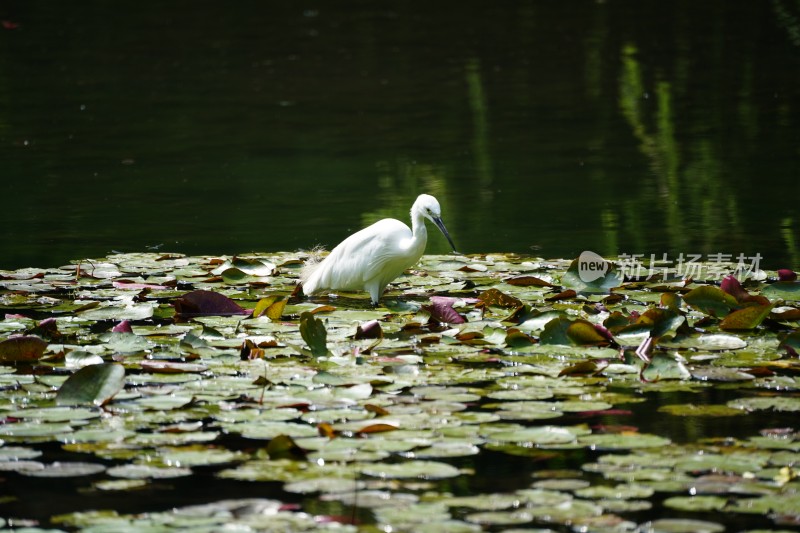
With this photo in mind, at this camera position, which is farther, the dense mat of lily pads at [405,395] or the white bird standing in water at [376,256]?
the white bird standing in water at [376,256]

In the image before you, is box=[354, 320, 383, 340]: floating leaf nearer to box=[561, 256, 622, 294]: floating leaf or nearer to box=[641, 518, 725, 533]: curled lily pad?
box=[561, 256, 622, 294]: floating leaf

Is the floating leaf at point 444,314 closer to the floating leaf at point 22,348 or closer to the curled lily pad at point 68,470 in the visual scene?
the floating leaf at point 22,348

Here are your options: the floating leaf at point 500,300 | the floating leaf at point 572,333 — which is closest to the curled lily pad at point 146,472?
the floating leaf at point 572,333

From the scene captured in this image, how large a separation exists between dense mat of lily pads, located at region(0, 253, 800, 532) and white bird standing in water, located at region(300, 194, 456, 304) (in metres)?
0.10

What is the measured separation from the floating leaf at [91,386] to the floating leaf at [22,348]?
0.49 m

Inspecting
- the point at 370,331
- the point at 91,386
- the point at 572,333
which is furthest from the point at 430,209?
the point at 91,386

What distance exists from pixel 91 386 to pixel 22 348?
57 centimetres

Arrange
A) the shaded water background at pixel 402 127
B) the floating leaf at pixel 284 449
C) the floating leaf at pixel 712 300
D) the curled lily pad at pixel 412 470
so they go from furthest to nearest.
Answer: the shaded water background at pixel 402 127 → the floating leaf at pixel 712 300 → the floating leaf at pixel 284 449 → the curled lily pad at pixel 412 470

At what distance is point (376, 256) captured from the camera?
500 cm

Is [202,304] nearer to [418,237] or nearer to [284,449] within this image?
[418,237]

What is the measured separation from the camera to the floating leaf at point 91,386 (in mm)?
3361

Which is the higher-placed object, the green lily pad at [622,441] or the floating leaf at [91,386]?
the floating leaf at [91,386]

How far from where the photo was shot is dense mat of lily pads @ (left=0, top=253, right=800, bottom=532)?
104 inches

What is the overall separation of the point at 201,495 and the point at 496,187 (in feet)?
17.3
